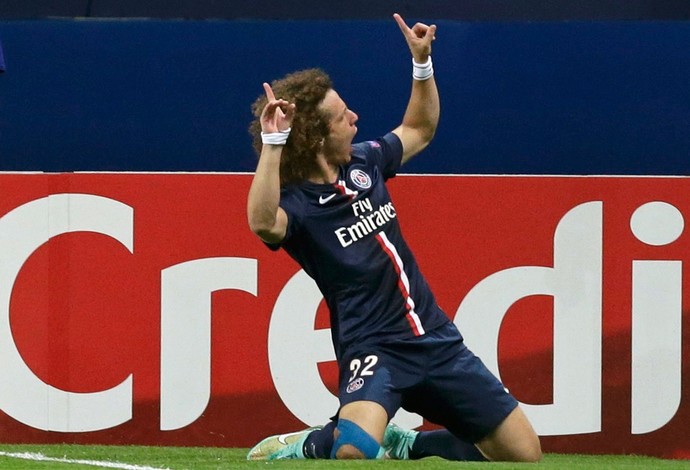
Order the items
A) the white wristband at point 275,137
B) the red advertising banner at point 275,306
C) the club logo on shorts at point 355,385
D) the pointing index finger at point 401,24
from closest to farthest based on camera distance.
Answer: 1. the white wristband at point 275,137
2. the club logo on shorts at point 355,385
3. the pointing index finger at point 401,24
4. the red advertising banner at point 275,306

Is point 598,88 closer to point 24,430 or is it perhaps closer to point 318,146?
point 318,146

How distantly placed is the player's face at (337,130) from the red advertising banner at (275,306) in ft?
4.36

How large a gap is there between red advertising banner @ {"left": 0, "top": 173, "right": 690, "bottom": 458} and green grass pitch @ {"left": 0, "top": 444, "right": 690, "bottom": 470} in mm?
205

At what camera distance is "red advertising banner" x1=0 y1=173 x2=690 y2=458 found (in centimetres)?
621

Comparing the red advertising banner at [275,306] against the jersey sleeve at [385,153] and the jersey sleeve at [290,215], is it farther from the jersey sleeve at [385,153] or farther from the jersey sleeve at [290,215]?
the jersey sleeve at [290,215]

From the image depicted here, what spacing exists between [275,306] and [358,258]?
140 centimetres

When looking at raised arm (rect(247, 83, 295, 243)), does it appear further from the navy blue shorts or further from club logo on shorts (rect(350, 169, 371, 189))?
the navy blue shorts

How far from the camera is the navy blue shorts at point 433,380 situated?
16.2 ft

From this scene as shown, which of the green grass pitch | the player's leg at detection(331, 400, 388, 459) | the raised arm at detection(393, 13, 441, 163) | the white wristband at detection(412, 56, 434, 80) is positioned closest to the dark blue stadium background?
the green grass pitch

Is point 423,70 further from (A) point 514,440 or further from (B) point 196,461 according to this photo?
(B) point 196,461

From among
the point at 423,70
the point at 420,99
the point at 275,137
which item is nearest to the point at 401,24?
the point at 423,70

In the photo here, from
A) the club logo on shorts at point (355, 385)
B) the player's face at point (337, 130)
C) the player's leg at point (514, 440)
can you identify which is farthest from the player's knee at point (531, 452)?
the player's face at point (337, 130)

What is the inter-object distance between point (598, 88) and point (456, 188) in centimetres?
146

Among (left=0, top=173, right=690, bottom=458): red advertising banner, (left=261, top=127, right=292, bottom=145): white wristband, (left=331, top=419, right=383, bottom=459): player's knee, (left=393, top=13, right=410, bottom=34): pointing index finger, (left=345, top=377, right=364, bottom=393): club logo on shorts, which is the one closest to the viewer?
(left=261, top=127, right=292, bottom=145): white wristband
